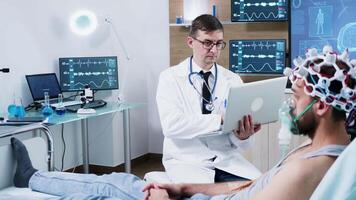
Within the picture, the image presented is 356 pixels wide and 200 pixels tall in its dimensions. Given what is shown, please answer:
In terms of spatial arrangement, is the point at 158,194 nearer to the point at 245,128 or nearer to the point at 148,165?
the point at 245,128

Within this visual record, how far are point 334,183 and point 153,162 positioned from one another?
3683 millimetres

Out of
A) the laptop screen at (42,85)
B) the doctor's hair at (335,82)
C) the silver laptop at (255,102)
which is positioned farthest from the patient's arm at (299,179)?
the laptop screen at (42,85)

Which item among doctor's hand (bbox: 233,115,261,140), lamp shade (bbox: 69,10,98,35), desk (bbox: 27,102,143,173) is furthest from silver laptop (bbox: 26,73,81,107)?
doctor's hand (bbox: 233,115,261,140)

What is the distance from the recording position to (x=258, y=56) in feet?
13.1

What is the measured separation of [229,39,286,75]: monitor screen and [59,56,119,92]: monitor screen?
38.5 inches

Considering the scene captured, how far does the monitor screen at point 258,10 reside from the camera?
12.6 feet

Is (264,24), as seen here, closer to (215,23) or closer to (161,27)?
(161,27)

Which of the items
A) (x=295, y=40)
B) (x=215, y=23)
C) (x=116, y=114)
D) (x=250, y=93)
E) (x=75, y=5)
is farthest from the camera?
(x=116, y=114)

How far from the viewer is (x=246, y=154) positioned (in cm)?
391

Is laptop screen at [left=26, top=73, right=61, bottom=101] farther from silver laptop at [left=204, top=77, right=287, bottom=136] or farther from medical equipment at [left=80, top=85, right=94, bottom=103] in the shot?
silver laptop at [left=204, top=77, right=287, bottom=136]

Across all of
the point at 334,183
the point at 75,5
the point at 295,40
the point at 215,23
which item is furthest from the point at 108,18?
the point at 334,183

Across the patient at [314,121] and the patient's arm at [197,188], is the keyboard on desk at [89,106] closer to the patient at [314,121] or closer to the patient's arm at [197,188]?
the patient's arm at [197,188]

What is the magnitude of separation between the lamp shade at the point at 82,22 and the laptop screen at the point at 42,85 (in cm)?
43

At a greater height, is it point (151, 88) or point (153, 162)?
point (151, 88)
